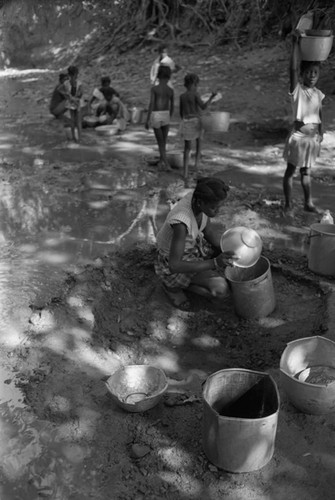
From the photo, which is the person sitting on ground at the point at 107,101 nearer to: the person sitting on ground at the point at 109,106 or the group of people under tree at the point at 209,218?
the person sitting on ground at the point at 109,106

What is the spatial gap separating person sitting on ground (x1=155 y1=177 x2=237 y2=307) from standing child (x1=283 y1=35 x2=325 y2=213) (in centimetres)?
130

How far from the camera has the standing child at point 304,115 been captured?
4609 millimetres

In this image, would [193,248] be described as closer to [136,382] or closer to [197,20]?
[136,382]

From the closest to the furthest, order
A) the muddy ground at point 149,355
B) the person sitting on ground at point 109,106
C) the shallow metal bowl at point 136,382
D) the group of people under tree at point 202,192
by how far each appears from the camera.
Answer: the muddy ground at point 149,355
the shallow metal bowl at point 136,382
the group of people under tree at point 202,192
the person sitting on ground at point 109,106

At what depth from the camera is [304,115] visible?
4.68 m

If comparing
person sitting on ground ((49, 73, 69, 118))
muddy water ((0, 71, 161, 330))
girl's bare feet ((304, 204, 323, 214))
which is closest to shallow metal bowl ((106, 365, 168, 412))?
muddy water ((0, 71, 161, 330))

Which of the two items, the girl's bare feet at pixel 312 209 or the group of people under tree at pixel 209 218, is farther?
the girl's bare feet at pixel 312 209

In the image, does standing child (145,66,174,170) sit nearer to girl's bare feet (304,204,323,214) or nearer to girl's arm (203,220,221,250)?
girl's bare feet (304,204,323,214)

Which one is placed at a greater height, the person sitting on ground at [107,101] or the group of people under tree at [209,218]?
the group of people under tree at [209,218]

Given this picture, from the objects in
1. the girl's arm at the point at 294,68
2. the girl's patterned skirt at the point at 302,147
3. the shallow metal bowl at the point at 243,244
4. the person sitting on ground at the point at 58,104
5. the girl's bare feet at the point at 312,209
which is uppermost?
the girl's arm at the point at 294,68


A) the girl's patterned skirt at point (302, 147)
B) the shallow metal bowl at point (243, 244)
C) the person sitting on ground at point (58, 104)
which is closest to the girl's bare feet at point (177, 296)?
Answer: the shallow metal bowl at point (243, 244)

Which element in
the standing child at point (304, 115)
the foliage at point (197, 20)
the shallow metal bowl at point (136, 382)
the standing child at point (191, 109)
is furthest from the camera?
the foliage at point (197, 20)

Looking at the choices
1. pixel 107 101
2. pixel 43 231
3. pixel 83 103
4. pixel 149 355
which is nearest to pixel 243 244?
pixel 149 355

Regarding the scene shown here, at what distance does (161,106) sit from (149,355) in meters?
3.95
